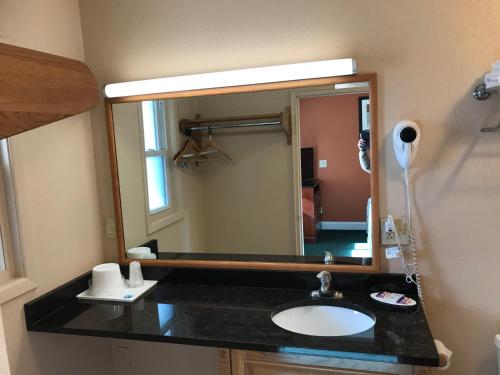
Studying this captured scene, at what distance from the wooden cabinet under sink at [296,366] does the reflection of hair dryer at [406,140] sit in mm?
773

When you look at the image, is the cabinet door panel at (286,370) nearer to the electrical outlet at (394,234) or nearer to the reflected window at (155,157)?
the electrical outlet at (394,234)

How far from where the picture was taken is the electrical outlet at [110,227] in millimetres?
1997

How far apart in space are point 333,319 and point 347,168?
25.9 inches

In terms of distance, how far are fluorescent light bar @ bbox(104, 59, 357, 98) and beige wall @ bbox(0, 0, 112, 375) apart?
0.32 meters

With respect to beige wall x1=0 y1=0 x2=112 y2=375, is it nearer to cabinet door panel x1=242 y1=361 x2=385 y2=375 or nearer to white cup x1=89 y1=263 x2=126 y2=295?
white cup x1=89 y1=263 x2=126 y2=295

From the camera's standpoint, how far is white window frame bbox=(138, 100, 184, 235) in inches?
75.2

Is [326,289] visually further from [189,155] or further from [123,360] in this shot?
[123,360]

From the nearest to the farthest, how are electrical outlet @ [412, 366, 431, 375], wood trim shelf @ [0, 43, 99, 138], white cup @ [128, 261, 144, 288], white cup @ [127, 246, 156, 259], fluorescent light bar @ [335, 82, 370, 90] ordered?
wood trim shelf @ [0, 43, 99, 138]
electrical outlet @ [412, 366, 431, 375]
fluorescent light bar @ [335, 82, 370, 90]
white cup @ [128, 261, 144, 288]
white cup @ [127, 246, 156, 259]

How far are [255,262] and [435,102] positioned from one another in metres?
1.05

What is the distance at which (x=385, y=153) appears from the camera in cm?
163

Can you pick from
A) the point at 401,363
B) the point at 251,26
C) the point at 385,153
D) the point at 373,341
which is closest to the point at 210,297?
the point at 373,341

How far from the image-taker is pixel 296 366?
1.35 m

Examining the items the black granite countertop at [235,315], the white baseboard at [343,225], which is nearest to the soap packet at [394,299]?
the black granite countertop at [235,315]

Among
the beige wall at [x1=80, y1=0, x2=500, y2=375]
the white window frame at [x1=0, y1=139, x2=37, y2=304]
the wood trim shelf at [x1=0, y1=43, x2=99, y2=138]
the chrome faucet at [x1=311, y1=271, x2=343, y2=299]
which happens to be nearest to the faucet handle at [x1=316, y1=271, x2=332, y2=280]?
the chrome faucet at [x1=311, y1=271, x2=343, y2=299]
